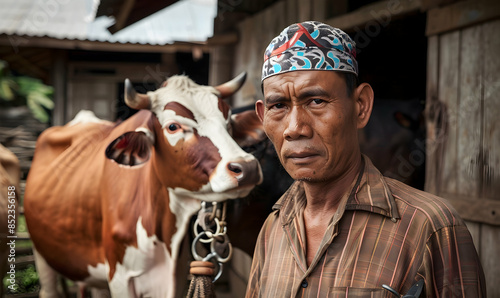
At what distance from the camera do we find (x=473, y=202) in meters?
2.82

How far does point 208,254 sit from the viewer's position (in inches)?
108

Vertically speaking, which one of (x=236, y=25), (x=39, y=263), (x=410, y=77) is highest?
(x=236, y=25)

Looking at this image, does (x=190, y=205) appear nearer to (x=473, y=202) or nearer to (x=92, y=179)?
(x=92, y=179)

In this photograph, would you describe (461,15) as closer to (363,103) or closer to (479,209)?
(479,209)

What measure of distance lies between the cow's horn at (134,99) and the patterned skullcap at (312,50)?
1649 millimetres

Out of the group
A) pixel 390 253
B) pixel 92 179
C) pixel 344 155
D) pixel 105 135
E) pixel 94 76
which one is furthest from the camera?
pixel 94 76

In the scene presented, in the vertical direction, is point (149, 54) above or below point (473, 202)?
above

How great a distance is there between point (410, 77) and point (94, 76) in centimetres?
575

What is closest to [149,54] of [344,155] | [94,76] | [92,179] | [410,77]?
[94,76]

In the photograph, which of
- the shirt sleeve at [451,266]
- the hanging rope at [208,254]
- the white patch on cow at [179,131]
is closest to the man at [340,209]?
the shirt sleeve at [451,266]

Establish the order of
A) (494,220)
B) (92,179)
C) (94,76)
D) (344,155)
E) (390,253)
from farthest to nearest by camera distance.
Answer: (94,76) < (92,179) < (494,220) < (344,155) < (390,253)

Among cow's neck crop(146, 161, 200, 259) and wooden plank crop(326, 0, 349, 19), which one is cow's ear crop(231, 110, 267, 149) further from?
wooden plank crop(326, 0, 349, 19)

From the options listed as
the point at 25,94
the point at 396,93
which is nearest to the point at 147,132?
the point at 396,93

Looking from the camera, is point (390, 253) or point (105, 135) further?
point (105, 135)
